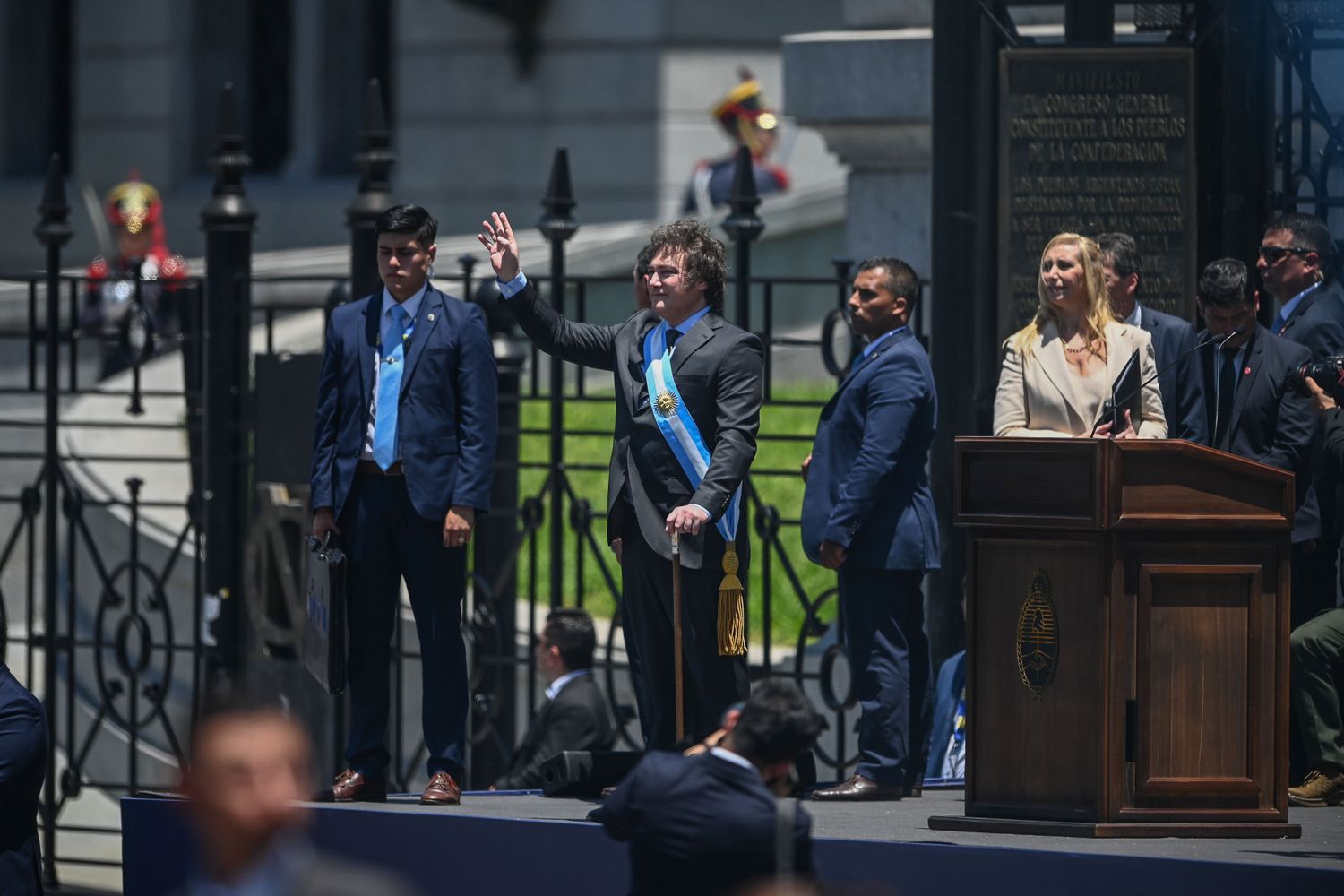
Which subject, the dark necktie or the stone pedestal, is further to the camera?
the stone pedestal

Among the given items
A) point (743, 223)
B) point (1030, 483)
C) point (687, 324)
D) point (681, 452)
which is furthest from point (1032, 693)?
point (743, 223)

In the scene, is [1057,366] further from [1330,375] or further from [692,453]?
[692,453]

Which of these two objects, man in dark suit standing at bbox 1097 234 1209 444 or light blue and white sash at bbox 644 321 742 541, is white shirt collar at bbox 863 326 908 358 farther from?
light blue and white sash at bbox 644 321 742 541

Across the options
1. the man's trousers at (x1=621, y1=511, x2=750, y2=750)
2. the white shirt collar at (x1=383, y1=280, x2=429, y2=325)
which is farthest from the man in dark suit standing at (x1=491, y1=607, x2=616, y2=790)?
the white shirt collar at (x1=383, y1=280, x2=429, y2=325)

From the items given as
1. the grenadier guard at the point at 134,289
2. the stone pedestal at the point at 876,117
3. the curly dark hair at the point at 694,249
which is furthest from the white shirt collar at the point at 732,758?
the grenadier guard at the point at 134,289

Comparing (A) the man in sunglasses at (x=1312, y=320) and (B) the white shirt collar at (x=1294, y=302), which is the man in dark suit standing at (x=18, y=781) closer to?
(A) the man in sunglasses at (x=1312, y=320)

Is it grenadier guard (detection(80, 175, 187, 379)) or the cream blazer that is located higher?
grenadier guard (detection(80, 175, 187, 379))

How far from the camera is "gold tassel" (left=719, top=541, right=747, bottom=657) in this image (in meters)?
7.50

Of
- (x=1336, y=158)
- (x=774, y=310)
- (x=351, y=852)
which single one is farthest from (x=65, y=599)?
(x=1336, y=158)

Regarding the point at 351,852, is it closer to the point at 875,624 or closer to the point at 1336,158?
the point at 875,624

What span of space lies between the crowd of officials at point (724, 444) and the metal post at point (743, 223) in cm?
160

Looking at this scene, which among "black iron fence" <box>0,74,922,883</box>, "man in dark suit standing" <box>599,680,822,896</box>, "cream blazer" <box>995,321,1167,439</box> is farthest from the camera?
"black iron fence" <box>0,74,922,883</box>

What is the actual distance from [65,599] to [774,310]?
4.56m

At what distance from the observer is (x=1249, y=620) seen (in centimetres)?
692
